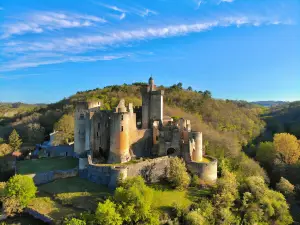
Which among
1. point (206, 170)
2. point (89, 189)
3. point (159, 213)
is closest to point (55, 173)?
point (89, 189)

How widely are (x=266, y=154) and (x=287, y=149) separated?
363cm

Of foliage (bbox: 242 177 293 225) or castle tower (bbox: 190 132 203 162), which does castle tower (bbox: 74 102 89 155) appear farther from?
foliage (bbox: 242 177 293 225)

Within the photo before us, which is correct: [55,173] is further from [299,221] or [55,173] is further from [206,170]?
[299,221]

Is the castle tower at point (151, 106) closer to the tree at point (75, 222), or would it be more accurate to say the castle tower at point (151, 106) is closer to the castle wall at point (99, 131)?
the castle wall at point (99, 131)

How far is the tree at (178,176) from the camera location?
92.0 ft

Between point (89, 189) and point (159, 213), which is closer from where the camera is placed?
point (159, 213)

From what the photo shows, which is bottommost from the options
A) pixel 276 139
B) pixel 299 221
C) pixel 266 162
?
pixel 299 221

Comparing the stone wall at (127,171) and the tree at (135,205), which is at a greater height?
the stone wall at (127,171)

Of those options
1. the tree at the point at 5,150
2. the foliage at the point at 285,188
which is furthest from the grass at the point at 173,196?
the tree at the point at 5,150

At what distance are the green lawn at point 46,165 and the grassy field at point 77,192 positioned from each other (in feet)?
11.0

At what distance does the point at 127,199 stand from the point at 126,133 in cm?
832

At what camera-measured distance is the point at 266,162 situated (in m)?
51.0

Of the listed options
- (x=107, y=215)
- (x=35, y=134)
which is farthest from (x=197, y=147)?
(x=35, y=134)

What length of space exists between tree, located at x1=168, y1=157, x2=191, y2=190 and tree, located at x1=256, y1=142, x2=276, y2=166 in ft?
89.9
